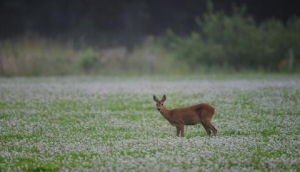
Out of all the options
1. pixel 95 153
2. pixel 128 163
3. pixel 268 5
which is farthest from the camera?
pixel 268 5

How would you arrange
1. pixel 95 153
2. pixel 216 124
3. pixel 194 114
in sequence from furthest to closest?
pixel 216 124 → pixel 194 114 → pixel 95 153

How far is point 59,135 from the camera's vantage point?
1117 cm

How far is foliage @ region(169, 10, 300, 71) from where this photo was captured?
3634 cm

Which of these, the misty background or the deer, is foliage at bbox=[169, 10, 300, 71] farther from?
the deer

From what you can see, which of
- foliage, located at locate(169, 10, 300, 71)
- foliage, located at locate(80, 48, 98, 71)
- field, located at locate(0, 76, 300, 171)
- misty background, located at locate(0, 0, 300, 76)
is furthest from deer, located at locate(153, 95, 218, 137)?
foliage, located at locate(80, 48, 98, 71)

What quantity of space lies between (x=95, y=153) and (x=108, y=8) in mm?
56697

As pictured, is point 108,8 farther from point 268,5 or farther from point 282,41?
point 282,41

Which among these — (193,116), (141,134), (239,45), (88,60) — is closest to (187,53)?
(239,45)

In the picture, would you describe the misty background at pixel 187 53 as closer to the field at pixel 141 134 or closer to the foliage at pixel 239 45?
the foliage at pixel 239 45

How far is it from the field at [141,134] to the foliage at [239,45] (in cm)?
1617

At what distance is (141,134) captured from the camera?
1137cm

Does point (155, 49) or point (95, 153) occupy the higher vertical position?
point (155, 49)

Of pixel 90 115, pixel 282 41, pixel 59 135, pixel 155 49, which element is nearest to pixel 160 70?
pixel 155 49

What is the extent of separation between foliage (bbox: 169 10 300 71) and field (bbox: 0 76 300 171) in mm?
16168
